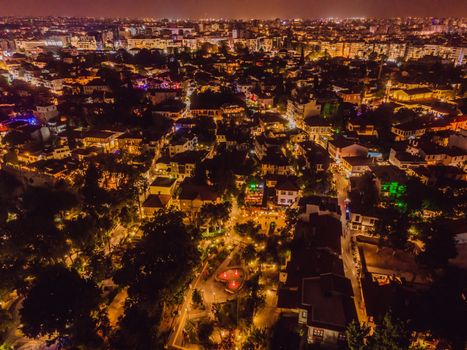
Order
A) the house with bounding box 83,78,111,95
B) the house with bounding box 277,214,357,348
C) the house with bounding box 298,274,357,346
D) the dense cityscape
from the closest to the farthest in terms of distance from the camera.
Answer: the house with bounding box 298,274,357,346 → the house with bounding box 277,214,357,348 → the dense cityscape → the house with bounding box 83,78,111,95

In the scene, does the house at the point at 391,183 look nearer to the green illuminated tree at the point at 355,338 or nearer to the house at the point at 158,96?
the green illuminated tree at the point at 355,338

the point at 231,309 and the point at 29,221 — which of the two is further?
the point at 29,221

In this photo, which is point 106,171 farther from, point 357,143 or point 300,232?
point 357,143

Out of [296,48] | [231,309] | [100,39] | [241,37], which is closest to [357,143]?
[231,309]

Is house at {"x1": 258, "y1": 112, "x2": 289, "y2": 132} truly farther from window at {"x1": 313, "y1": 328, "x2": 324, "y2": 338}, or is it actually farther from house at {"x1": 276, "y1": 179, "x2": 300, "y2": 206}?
window at {"x1": 313, "y1": 328, "x2": 324, "y2": 338}

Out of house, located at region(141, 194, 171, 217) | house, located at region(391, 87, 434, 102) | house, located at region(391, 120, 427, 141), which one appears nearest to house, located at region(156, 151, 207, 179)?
house, located at region(141, 194, 171, 217)

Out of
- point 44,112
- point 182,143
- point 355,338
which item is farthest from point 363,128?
point 44,112
